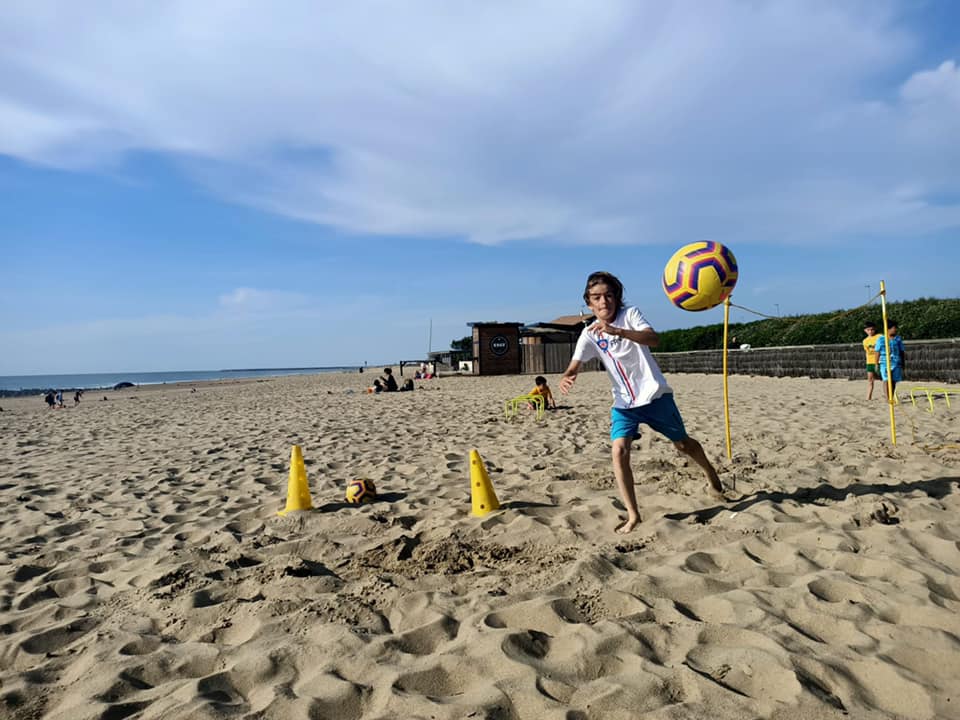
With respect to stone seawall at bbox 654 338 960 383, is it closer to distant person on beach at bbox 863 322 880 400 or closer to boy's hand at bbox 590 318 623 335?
distant person on beach at bbox 863 322 880 400

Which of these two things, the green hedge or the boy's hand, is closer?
the boy's hand

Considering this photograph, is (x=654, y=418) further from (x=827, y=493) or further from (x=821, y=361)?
(x=821, y=361)

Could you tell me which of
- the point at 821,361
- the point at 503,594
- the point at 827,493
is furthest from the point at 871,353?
the point at 503,594

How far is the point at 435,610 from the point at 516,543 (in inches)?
44.5

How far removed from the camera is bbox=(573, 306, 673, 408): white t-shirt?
13.7 ft

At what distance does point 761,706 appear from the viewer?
2.09 m

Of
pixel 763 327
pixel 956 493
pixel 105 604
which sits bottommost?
pixel 105 604

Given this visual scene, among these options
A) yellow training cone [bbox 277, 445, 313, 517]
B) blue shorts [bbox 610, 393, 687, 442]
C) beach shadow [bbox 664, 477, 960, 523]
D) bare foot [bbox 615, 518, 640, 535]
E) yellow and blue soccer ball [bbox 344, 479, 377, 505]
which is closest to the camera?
bare foot [bbox 615, 518, 640, 535]

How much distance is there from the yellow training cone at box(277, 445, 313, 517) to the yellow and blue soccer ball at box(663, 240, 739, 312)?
11.7 ft

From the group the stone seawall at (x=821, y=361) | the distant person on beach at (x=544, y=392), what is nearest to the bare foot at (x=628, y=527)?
the distant person on beach at (x=544, y=392)

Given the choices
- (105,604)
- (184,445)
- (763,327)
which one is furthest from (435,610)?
(763,327)

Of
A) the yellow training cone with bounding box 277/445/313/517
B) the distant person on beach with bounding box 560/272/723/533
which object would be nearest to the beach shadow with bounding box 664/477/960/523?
the distant person on beach with bounding box 560/272/723/533

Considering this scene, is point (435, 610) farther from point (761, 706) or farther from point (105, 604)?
point (105, 604)

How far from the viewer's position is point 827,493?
4668mm
